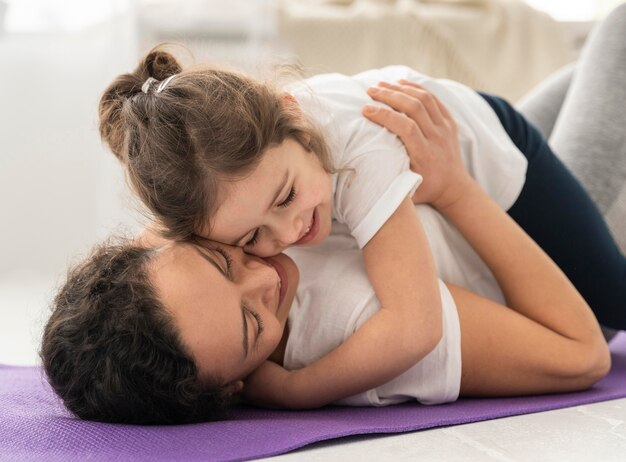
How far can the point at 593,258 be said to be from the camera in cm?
170

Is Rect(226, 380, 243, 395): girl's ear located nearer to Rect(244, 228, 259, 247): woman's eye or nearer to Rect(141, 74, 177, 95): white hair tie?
Rect(244, 228, 259, 247): woman's eye

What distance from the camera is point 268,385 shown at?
1.33 meters

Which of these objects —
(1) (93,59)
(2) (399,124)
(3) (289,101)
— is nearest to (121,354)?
(3) (289,101)

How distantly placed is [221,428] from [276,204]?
307 mm

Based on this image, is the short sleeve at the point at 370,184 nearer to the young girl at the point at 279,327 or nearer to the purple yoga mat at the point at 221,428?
the young girl at the point at 279,327

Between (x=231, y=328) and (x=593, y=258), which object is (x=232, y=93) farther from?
(x=593, y=258)

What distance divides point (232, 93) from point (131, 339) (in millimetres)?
365

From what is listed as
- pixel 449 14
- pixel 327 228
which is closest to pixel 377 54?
pixel 449 14

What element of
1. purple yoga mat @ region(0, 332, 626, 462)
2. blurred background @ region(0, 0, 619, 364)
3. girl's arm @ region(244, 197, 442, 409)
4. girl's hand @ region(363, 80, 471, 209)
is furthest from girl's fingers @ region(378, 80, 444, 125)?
blurred background @ region(0, 0, 619, 364)

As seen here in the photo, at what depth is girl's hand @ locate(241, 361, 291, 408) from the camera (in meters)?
1.32

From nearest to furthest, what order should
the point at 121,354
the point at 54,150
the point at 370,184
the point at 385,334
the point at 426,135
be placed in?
the point at 121,354 < the point at 385,334 < the point at 370,184 < the point at 426,135 < the point at 54,150

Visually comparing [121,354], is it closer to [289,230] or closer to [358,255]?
[289,230]

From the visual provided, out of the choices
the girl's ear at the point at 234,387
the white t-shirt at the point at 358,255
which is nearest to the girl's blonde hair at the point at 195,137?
the white t-shirt at the point at 358,255

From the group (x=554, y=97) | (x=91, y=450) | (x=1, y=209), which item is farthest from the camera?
(x=1, y=209)
